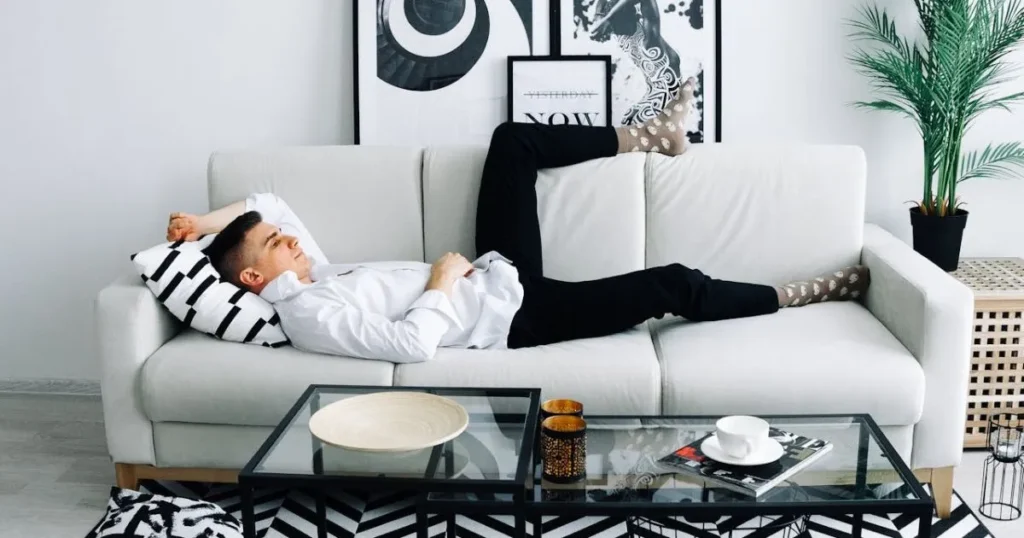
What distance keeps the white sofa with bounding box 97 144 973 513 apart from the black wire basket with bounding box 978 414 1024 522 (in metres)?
0.10

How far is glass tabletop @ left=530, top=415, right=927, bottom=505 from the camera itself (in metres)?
1.74

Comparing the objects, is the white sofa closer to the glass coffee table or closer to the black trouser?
the black trouser

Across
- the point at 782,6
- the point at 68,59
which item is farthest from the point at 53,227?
the point at 782,6

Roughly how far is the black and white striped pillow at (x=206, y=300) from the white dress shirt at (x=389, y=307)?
0.05 metres

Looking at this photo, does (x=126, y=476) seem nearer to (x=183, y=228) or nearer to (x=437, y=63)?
(x=183, y=228)

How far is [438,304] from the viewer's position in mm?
2469

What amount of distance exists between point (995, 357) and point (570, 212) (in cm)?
118

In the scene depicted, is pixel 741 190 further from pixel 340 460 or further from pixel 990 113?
pixel 340 460

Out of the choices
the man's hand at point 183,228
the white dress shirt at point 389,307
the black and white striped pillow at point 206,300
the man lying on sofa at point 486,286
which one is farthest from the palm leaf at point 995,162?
the man's hand at point 183,228

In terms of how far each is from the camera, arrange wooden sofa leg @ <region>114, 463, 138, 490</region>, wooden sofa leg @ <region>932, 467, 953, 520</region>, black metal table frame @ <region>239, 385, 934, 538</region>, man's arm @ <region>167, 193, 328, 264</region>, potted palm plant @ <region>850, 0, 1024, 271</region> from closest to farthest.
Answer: black metal table frame @ <region>239, 385, 934, 538</region>
wooden sofa leg @ <region>932, 467, 953, 520</region>
wooden sofa leg @ <region>114, 463, 138, 490</region>
man's arm @ <region>167, 193, 328, 264</region>
potted palm plant @ <region>850, 0, 1024, 271</region>

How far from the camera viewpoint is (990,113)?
316 centimetres

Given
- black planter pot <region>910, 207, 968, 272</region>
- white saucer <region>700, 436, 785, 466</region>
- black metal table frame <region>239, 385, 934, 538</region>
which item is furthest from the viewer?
black planter pot <region>910, 207, 968, 272</region>

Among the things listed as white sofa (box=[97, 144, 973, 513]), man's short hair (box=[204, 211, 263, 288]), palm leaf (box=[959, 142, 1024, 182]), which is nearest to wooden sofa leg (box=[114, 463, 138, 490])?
white sofa (box=[97, 144, 973, 513])

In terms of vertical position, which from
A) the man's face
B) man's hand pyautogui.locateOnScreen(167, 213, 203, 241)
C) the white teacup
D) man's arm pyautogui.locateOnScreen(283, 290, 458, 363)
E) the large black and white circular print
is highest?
the large black and white circular print
